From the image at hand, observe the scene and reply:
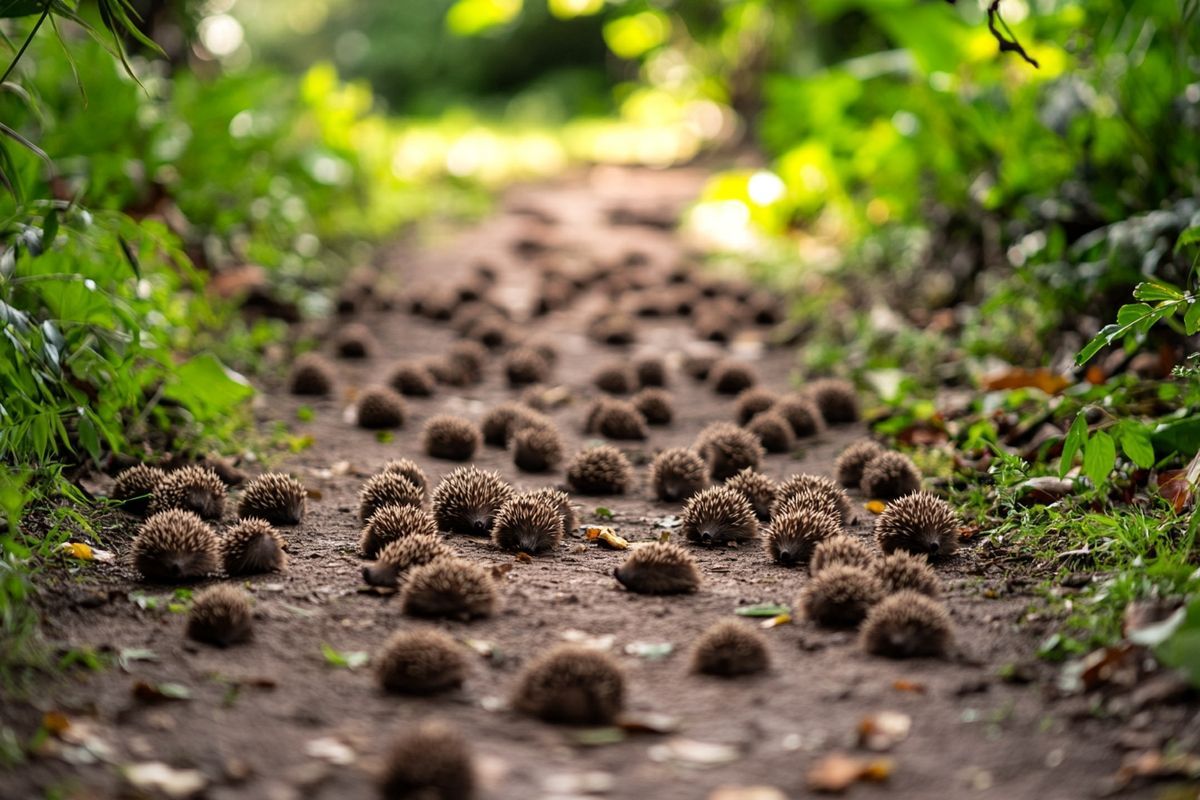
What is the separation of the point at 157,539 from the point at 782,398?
3.72 meters

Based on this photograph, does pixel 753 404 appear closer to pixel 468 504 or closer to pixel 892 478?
pixel 892 478

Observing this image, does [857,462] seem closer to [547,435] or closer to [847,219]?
[547,435]

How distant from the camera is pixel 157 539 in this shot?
385 centimetres

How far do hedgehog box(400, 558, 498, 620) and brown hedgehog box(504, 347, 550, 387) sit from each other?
3882mm

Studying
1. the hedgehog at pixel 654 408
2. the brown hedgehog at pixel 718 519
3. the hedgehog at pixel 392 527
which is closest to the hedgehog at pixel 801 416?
the hedgehog at pixel 654 408

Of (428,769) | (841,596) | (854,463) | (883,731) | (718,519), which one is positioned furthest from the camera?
(854,463)

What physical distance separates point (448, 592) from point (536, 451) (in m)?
2.00

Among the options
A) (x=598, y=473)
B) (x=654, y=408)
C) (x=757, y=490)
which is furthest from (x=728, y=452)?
(x=654, y=408)

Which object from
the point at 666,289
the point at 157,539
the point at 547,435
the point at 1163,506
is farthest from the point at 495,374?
the point at 1163,506

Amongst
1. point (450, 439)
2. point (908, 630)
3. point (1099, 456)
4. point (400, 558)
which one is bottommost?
point (908, 630)

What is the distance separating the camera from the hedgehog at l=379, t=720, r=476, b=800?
262cm

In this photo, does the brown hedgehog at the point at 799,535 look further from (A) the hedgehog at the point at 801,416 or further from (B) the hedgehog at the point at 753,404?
(B) the hedgehog at the point at 753,404

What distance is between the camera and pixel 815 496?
15.0 ft

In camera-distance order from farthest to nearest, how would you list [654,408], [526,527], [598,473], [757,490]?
1. [654,408]
2. [598,473]
3. [757,490]
4. [526,527]
